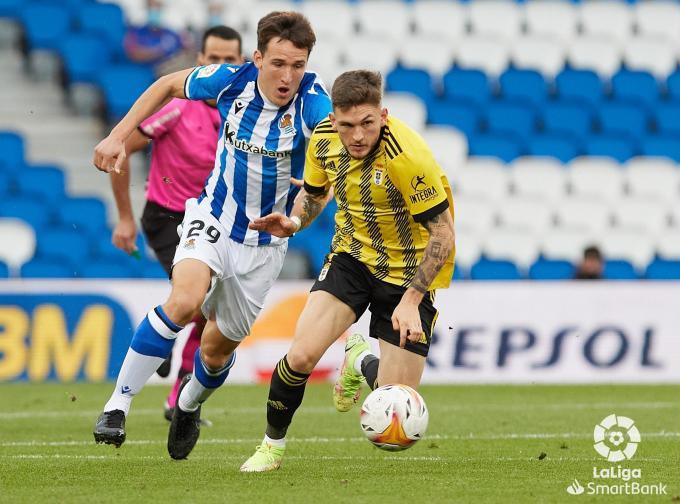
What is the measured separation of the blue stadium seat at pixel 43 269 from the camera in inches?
570

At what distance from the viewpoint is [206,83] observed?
23.9 feet

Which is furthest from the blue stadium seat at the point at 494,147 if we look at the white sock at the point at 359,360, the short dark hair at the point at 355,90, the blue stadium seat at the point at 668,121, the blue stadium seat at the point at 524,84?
the short dark hair at the point at 355,90

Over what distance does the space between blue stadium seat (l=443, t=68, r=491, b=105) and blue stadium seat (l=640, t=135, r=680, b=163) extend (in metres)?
2.39

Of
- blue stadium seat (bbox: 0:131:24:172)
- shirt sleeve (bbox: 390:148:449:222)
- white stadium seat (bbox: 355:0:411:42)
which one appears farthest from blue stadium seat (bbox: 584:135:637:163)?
shirt sleeve (bbox: 390:148:449:222)

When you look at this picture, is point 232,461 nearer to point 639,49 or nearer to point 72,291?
point 72,291

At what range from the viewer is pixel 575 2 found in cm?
2020

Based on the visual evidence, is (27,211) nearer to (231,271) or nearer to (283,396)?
(231,271)

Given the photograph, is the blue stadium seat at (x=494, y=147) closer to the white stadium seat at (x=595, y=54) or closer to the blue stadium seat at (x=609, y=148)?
the blue stadium seat at (x=609, y=148)

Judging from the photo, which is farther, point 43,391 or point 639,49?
point 639,49

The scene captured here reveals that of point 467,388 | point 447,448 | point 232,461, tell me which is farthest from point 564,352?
point 232,461

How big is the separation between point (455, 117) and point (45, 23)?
18.8 ft

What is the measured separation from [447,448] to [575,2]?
529 inches

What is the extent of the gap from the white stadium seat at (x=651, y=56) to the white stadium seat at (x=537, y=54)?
123 cm

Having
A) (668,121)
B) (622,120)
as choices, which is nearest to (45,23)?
(622,120)
